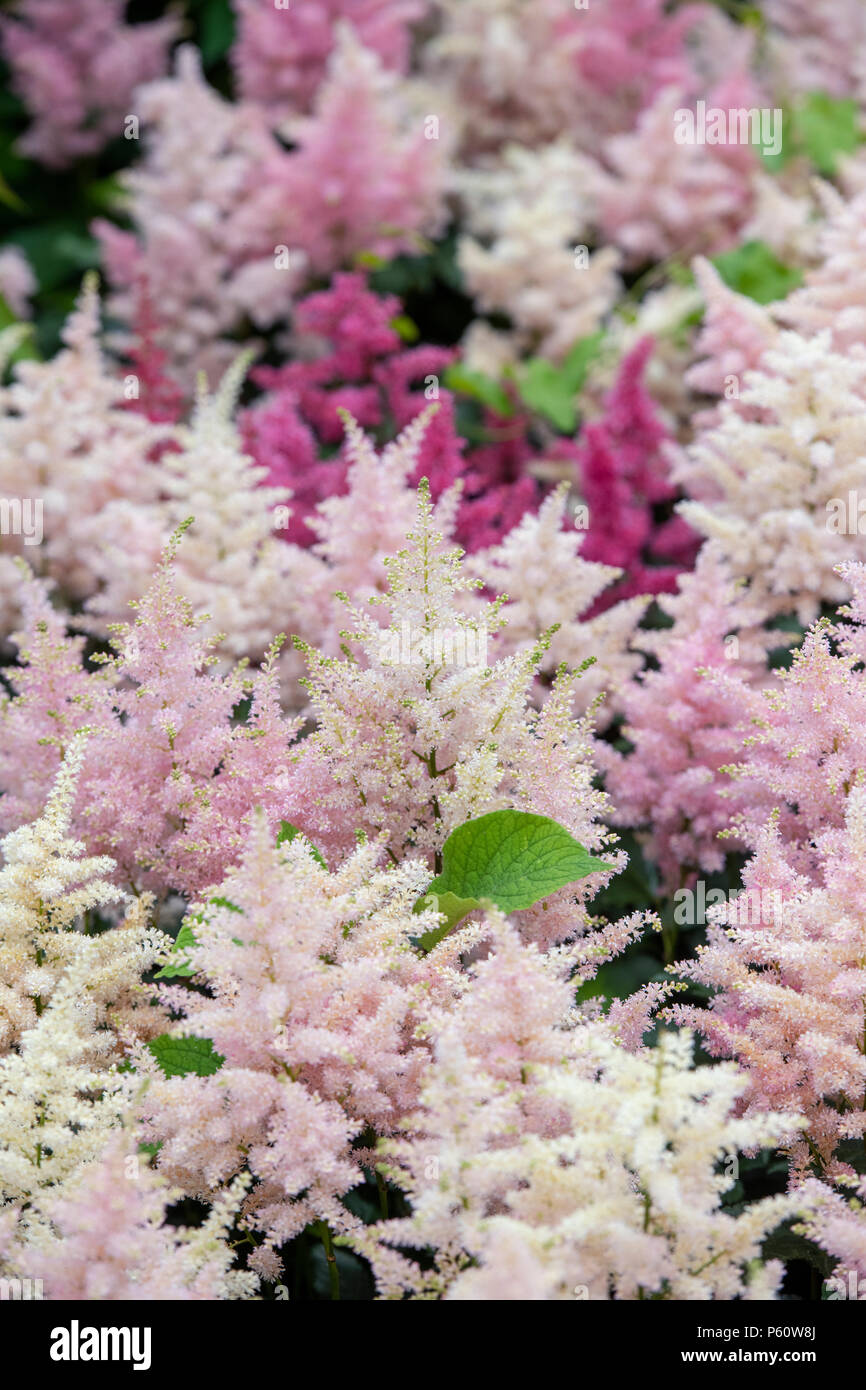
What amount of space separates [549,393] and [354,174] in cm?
67

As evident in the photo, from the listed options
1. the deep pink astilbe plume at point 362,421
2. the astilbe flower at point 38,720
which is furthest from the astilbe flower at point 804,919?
the astilbe flower at point 38,720

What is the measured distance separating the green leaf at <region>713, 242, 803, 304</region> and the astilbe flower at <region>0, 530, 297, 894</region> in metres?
1.57

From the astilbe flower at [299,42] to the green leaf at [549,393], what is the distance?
1005 millimetres

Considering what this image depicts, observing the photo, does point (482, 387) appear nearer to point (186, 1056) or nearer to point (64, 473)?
point (64, 473)

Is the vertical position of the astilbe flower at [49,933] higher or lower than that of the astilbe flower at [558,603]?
lower

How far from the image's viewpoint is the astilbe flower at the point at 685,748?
5.52ft

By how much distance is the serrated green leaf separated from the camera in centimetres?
138

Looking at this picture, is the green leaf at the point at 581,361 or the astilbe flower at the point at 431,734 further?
the green leaf at the point at 581,361

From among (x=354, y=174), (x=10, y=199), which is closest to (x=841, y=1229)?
(x=354, y=174)

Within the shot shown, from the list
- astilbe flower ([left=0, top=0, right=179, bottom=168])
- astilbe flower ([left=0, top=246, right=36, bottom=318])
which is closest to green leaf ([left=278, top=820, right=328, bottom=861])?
astilbe flower ([left=0, top=246, right=36, bottom=318])

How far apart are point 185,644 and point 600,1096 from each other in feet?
2.54

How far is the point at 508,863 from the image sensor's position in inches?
53.6

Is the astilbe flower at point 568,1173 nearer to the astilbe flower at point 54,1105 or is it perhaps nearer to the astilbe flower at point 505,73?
→ the astilbe flower at point 54,1105
